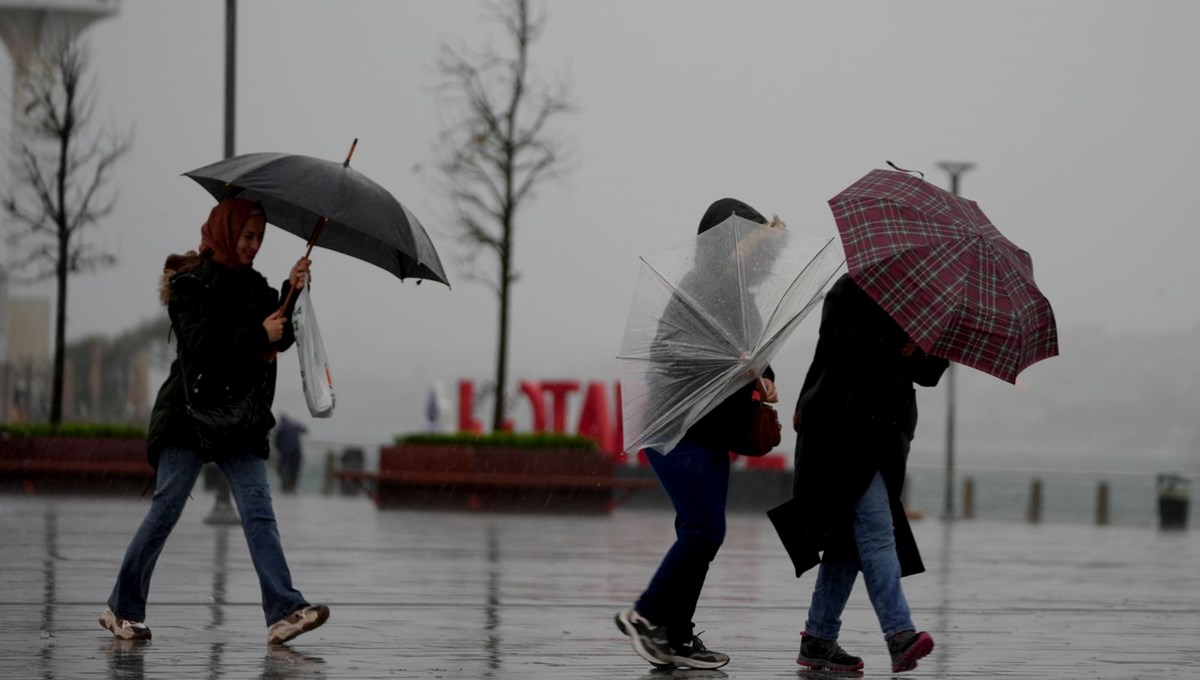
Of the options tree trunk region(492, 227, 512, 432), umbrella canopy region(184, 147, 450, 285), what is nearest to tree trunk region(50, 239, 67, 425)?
tree trunk region(492, 227, 512, 432)

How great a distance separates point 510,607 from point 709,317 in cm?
339

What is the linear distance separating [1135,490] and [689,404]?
29.5 metres

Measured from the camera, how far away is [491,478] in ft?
79.5

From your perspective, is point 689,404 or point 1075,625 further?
point 1075,625

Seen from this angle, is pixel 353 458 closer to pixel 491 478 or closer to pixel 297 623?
pixel 491 478

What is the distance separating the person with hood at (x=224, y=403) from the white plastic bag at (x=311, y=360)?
0.06 metres

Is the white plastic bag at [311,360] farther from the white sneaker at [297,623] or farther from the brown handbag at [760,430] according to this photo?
the brown handbag at [760,430]

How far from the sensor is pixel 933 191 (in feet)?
24.6

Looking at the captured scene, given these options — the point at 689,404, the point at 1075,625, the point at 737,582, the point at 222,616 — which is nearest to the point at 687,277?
the point at 689,404

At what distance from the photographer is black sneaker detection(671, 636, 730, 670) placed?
751 cm

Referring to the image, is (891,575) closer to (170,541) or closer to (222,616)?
(222,616)

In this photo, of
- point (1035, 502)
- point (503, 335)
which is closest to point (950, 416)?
point (1035, 502)

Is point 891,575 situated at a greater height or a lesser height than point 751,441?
lesser

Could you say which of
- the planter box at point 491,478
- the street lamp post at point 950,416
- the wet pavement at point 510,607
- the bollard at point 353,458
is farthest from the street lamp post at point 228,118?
the bollard at point 353,458
